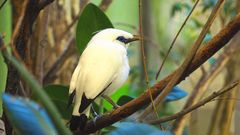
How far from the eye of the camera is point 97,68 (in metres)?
0.86

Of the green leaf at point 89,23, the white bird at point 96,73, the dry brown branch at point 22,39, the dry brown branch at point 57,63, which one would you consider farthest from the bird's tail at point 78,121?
the dry brown branch at point 57,63

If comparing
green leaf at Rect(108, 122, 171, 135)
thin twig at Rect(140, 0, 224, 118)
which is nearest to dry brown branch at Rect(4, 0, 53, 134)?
thin twig at Rect(140, 0, 224, 118)

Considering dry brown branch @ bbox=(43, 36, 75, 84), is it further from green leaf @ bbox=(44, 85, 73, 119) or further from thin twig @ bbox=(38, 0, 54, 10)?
thin twig @ bbox=(38, 0, 54, 10)

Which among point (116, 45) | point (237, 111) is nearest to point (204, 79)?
point (237, 111)

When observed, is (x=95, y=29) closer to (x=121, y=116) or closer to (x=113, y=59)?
(x=113, y=59)

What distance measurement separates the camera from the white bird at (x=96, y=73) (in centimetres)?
83

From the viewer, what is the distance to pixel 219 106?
5.02ft

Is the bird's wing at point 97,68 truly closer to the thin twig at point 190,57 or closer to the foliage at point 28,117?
the thin twig at point 190,57

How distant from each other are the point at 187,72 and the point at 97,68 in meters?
0.18

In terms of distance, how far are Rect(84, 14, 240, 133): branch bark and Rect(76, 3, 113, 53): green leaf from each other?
1.00 ft

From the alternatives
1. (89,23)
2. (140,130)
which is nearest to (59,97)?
(89,23)

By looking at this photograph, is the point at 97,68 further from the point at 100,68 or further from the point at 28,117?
the point at 28,117

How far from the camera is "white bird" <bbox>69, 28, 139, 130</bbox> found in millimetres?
829

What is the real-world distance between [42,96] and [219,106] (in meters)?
1.18
